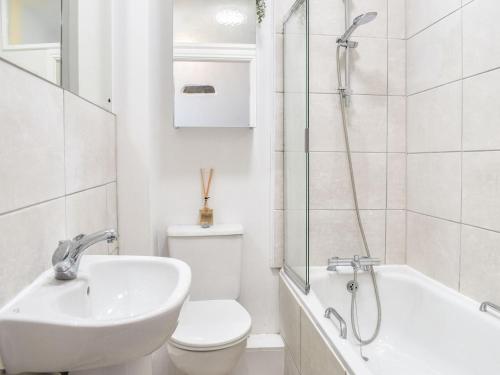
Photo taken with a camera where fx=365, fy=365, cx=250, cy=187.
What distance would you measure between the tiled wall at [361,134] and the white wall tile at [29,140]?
118cm

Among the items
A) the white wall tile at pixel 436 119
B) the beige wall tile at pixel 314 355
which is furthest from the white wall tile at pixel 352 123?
the beige wall tile at pixel 314 355

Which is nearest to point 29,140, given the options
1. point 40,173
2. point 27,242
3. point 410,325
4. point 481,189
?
point 40,173

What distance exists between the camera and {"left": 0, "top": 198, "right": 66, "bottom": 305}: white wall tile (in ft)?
2.61

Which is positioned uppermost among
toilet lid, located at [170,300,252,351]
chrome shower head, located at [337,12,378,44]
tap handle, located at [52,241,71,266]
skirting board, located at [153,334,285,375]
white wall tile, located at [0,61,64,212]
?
chrome shower head, located at [337,12,378,44]

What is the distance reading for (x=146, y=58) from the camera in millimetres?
1712

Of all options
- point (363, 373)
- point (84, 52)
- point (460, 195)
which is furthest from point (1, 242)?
point (460, 195)

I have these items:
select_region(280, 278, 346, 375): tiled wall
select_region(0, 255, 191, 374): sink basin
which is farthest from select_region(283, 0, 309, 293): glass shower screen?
select_region(0, 255, 191, 374): sink basin

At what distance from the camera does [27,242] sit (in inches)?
35.2

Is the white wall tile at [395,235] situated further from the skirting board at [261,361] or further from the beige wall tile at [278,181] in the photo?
the skirting board at [261,361]

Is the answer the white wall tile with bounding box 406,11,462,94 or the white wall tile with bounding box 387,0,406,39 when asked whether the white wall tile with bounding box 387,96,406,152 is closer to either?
the white wall tile with bounding box 406,11,462,94

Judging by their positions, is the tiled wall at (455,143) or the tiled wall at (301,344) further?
the tiled wall at (455,143)

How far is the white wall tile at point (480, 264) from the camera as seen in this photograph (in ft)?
4.56

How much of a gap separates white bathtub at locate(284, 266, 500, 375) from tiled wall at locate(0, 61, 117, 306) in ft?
3.05

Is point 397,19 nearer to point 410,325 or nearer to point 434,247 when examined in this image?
point 434,247
